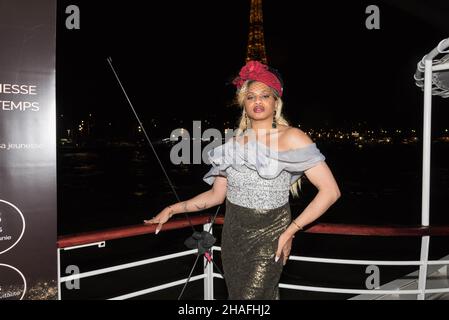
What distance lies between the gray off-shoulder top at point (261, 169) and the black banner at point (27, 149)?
0.93 meters


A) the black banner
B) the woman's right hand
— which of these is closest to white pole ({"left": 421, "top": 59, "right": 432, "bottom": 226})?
the woman's right hand

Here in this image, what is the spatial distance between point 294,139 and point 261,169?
0.68 feet

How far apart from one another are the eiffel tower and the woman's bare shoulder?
149 ft

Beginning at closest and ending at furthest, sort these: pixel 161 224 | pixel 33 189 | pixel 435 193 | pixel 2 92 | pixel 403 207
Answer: pixel 2 92 < pixel 33 189 < pixel 161 224 < pixel 403 207 < pixel 435 193

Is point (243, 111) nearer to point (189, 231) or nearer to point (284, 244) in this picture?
point (284, 244)

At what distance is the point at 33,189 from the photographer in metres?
2.07

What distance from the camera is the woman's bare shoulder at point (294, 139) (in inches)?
70.5

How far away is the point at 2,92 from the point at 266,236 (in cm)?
148

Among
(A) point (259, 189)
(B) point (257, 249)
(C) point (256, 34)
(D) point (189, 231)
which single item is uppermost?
(C) point (256, 34)

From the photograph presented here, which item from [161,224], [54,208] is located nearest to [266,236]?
[161,224]

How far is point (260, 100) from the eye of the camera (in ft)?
6.20

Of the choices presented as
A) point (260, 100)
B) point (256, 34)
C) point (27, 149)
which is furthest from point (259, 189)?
point (256, 34)

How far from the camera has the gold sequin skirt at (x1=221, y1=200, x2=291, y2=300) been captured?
6.12 ft
